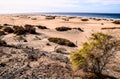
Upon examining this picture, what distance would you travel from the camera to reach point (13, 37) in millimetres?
25406

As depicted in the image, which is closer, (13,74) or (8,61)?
(13,74)

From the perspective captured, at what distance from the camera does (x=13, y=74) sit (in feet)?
44.3

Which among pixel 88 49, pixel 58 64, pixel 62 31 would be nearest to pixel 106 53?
pixel 88 49

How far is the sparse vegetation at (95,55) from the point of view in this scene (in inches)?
558

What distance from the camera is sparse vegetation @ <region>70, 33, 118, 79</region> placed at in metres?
14.2

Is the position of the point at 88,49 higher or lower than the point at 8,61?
higher

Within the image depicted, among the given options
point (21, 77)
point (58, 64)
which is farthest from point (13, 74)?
point (58, 64)

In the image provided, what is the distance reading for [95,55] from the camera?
14211mm

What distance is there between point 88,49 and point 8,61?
487 cm

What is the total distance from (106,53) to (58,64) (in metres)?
2.94

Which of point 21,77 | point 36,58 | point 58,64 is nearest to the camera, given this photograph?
point 21,77

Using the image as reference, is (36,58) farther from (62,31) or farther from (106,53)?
(62,31)

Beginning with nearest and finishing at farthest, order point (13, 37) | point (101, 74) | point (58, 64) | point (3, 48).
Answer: point (101, 74)
point (58, 64)
point (3, 48)
point (13, 37)

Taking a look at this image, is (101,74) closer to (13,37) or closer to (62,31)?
(13,37)
